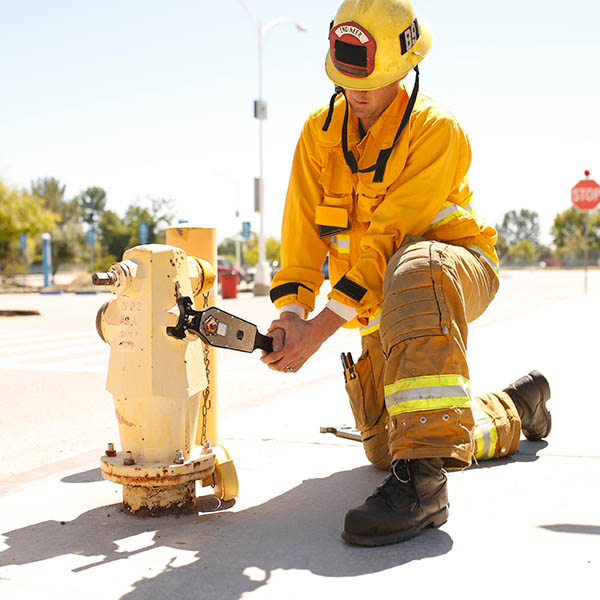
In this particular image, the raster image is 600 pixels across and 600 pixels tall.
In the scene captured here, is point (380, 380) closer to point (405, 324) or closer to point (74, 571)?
point (405, 324)

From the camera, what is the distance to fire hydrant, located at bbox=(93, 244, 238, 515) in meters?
2.69

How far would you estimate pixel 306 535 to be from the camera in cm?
257

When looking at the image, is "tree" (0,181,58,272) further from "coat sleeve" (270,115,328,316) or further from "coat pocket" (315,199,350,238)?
"coat pocket" (315,199,350,238)

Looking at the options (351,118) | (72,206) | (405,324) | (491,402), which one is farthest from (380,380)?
(72,206)

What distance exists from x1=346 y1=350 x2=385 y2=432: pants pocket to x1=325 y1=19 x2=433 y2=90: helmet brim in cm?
114

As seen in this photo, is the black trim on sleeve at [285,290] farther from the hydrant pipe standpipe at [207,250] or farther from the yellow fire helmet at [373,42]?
the yellow fire helmet at [373,42]

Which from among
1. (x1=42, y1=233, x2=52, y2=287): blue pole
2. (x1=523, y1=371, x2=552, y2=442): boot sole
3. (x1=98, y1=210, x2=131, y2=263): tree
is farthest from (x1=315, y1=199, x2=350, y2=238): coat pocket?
(x1=98, y1=210, x2=131, y2=263): tree

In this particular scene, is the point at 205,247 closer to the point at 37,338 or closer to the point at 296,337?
the point at 296,337

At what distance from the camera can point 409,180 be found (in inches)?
113

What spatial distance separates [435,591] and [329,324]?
1.02 m

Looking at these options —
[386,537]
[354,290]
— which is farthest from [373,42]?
[386,537]

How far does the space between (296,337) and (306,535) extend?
664mm

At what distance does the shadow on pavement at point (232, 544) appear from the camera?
7.22ft

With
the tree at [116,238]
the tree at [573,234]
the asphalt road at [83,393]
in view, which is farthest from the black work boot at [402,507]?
the tree at [573,234]
